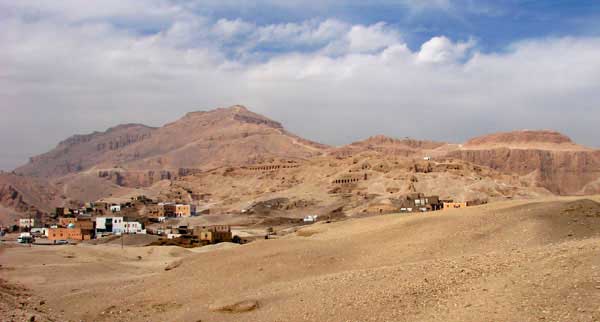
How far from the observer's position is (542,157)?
482 ft

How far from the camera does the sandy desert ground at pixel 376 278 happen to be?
13352 millimetres

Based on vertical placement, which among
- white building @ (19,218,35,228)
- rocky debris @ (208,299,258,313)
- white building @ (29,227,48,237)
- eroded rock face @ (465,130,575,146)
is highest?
eroded rock face @ (465,130,575,146)

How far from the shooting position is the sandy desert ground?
13.4 metres

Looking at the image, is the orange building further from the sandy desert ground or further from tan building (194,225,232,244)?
the sandy desert ground

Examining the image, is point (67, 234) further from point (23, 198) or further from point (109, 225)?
point (23, 198)

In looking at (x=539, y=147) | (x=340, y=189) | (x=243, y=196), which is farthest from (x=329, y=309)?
(x=539, y=147)

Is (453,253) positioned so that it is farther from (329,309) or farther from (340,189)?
(340,189)

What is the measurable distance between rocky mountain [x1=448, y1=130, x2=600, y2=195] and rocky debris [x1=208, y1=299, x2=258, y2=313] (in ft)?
383

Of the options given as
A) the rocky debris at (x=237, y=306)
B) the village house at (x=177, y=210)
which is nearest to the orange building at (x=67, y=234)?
the village house at (x=177, y=210)

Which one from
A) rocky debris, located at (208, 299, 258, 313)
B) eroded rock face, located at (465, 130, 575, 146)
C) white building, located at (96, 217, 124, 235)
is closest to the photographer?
rocky debris, located at (208, 299, 258, 313)

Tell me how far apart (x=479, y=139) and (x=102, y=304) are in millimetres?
162935

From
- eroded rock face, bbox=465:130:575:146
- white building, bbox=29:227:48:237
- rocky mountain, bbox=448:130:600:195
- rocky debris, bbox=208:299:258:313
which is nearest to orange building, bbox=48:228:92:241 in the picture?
white building, bbox=29:227:48:237

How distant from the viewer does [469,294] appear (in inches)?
545

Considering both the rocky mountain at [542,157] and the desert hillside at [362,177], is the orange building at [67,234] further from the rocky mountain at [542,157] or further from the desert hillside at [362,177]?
the rocky mountain at [542,157]
